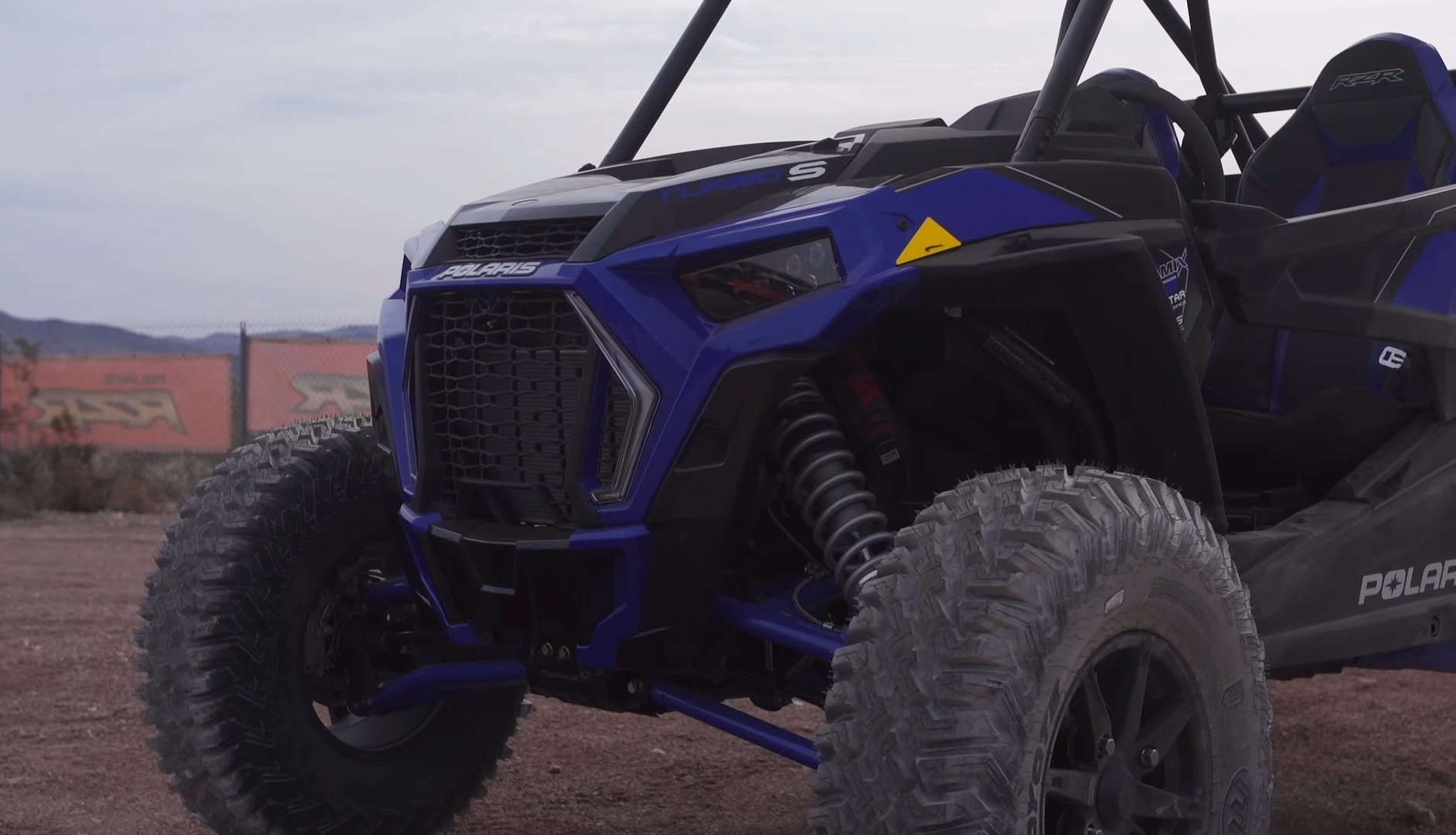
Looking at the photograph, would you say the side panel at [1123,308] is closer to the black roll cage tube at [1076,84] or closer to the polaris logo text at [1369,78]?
the black roll cage tube at [1076,84]

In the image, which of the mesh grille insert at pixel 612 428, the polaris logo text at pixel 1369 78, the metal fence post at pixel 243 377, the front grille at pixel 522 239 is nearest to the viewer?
the mesh grille insert at pixel 612 428

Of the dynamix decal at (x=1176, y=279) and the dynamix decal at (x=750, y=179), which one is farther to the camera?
the dynamix decal at (x=1176, y=279)

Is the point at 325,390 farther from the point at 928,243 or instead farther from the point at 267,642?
the point at 928,243

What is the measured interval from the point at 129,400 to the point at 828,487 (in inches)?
573

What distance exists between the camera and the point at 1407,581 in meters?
3.88

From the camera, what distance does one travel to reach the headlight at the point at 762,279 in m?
2.81

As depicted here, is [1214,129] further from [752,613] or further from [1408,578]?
[752,613]

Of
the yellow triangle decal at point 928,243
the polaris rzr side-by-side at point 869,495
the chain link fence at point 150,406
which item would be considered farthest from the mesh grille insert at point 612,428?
the chain link fence at point 150,406

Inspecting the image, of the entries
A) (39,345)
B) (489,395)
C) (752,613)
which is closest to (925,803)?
(752,613)

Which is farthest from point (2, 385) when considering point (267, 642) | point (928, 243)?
point (928, 243)

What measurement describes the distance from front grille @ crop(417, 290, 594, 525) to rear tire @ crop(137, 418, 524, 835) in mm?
558

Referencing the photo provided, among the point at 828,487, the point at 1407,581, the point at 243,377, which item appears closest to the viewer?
the point at 828,487

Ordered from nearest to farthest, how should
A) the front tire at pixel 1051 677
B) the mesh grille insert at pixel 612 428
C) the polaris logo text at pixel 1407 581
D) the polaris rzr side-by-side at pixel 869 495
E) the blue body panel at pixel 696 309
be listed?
the front tire at pixel 1051 677
the polaris rzr side-by-side at pixel 869 495
the blue body panel at pixel 696 309
the mesh grille insert at pixel 612 428
the polaris logo text at pixel 1407 581

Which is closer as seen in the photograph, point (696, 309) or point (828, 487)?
point (696, 309)
